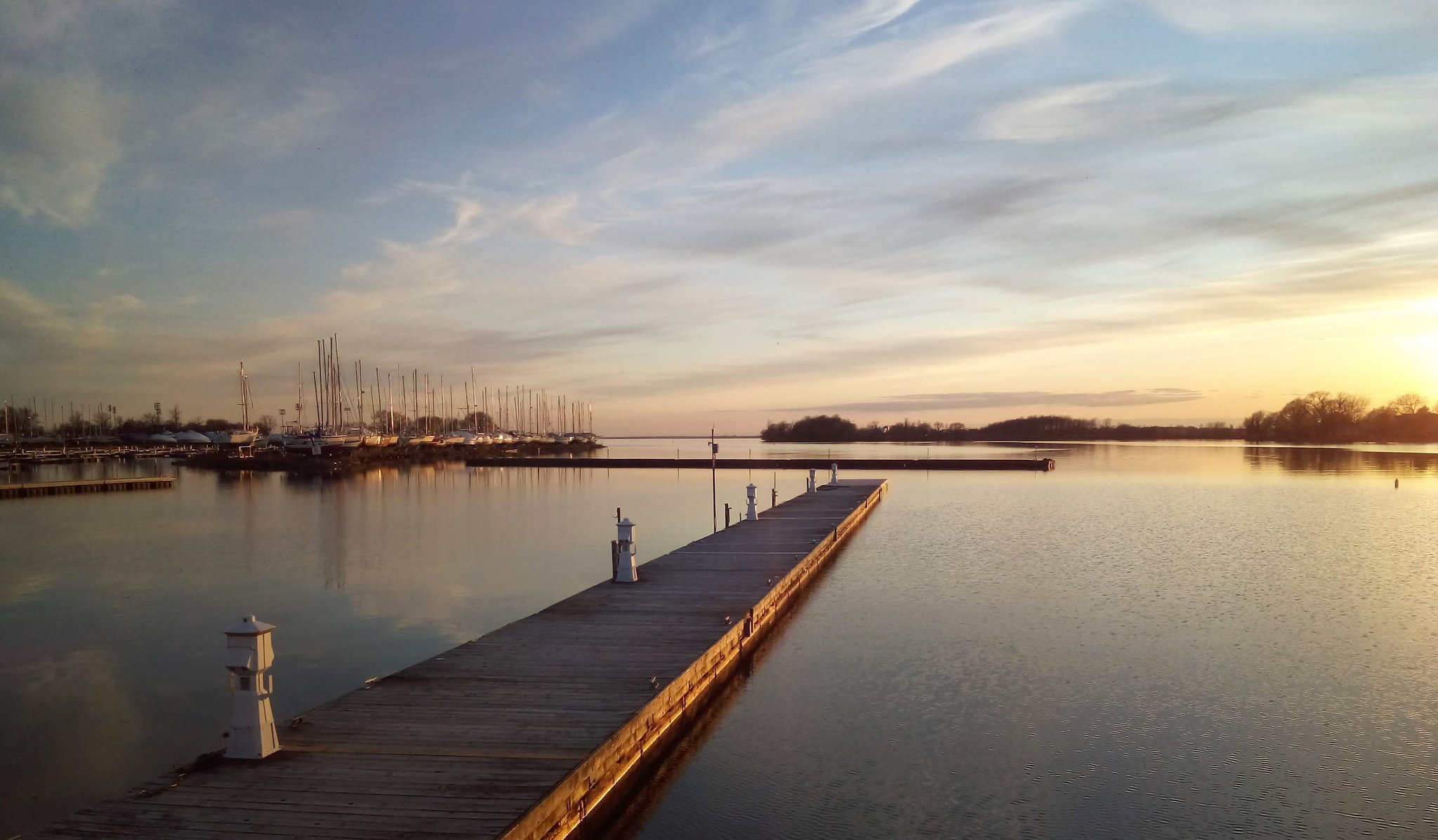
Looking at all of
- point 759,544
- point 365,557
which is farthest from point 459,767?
point 365,557

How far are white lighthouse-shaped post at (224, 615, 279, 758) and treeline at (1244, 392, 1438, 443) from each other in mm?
129018

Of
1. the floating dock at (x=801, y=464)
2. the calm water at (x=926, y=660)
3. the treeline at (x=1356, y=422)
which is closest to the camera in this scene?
the calm water at (x=926, y=660)

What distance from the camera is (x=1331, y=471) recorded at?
50.6 metres

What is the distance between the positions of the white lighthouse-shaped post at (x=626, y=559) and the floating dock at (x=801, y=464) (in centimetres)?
3834

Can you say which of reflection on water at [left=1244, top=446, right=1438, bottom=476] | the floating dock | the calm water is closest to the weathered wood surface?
the floating dock

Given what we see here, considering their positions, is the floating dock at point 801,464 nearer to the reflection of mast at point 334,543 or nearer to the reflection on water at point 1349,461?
the reflection on water at point 1349,461

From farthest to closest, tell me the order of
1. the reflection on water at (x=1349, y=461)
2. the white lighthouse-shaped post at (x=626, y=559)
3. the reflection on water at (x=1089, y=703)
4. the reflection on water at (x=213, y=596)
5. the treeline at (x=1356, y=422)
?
the treeline at (x=1356, y=422)
the reflection on water at (x=1349, y=461)
the white lighthouse-shaped post at (x=626, y=559)
the reflection on water at (x=213, y=596)
the reflection on water at (x=1089, y=703)

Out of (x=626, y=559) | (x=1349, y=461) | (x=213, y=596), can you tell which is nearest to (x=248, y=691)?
(x=626, y=559)

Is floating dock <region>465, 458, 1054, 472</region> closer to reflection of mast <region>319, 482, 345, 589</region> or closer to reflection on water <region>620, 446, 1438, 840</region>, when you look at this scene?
reflection of mast <region>319, 482, 345, 589</region>

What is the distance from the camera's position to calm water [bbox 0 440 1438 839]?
741cm

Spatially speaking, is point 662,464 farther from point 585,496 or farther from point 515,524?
point 515,524

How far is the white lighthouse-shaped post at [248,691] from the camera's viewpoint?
611 centimetres

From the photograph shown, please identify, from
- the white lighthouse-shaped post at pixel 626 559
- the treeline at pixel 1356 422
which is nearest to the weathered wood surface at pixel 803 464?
the white lighthouse-shaped post at pixel 626 559

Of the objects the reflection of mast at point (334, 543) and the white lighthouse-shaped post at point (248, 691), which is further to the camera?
the reflection of mast at point (334, 543)
